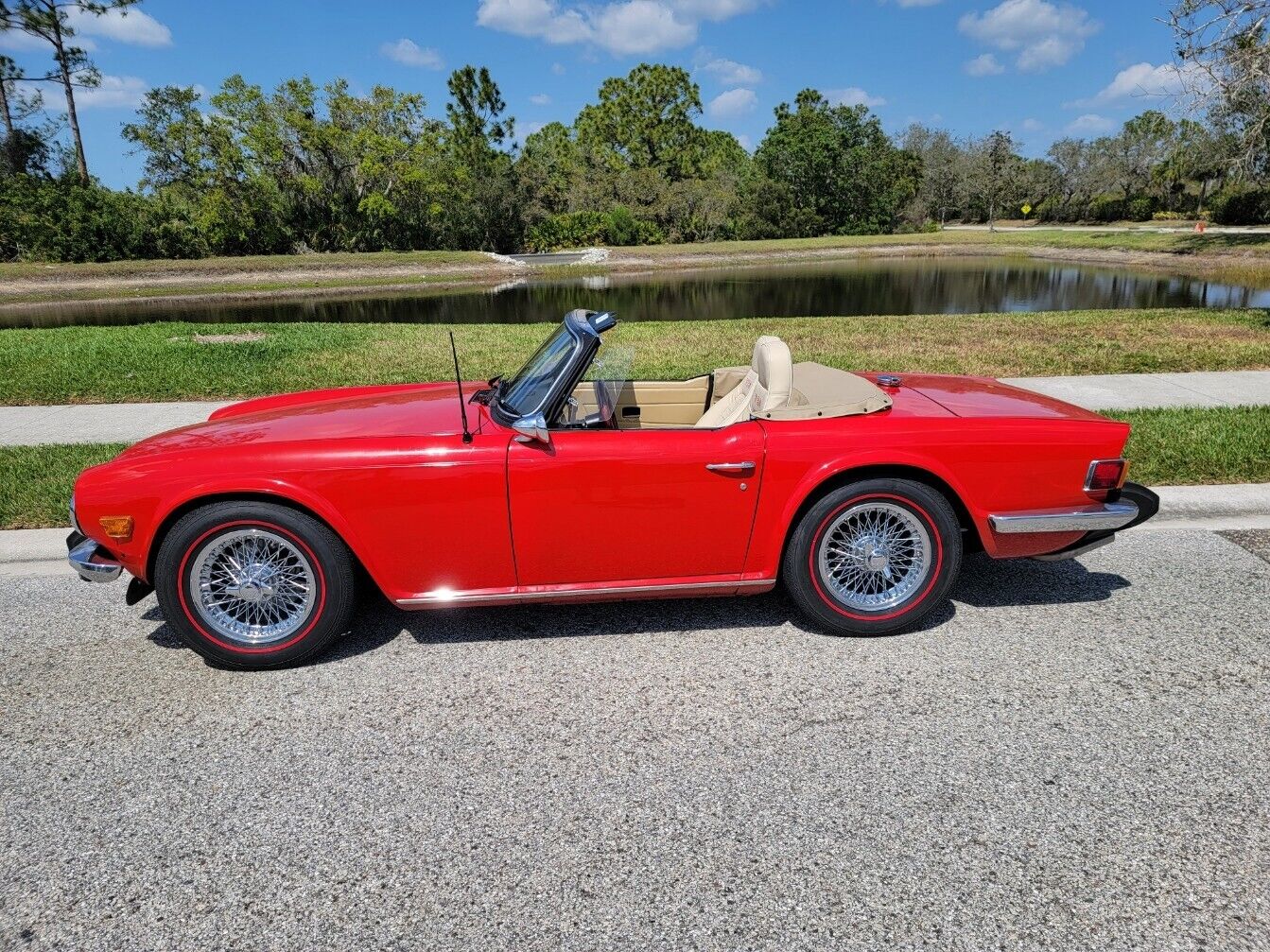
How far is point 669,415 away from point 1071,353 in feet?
24.6

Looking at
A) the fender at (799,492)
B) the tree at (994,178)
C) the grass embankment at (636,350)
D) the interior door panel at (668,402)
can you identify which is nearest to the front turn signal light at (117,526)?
the interior door panel at (668,402)

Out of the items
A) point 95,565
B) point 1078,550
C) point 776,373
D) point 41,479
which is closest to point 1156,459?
point 1078,550

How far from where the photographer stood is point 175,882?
2199mm

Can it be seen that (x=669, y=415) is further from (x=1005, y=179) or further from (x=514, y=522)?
(x=1005, y=179)

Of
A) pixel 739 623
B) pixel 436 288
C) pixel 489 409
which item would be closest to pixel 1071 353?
pixel 739 623

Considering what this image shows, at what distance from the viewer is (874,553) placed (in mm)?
3383

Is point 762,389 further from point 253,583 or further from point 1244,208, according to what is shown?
point 1244,208

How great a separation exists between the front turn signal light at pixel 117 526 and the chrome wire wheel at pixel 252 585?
28cm

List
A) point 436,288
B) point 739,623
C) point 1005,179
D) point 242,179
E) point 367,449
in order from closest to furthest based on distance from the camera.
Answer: point 367,449
point 739,623
point 436,288
point 242,179
point 1005,179

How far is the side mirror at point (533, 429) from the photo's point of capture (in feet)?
10.4

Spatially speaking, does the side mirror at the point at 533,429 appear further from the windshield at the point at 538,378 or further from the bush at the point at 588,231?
the bush at the point at 588,231

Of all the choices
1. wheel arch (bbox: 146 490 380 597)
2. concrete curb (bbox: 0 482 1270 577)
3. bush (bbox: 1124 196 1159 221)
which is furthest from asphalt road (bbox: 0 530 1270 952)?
bush (bbox: 1124 196 1159 221)

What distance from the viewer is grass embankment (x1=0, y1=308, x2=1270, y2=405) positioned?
8828 mm

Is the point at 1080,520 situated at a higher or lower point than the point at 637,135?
lower
